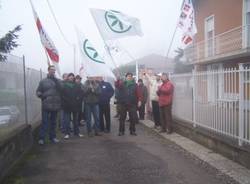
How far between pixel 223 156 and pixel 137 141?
123 inches

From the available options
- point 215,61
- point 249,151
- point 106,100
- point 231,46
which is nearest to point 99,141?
point 106,100

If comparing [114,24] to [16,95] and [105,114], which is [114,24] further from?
[16,95]

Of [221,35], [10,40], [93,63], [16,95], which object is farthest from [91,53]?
[221,35]

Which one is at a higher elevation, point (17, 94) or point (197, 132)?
point (17, 94)

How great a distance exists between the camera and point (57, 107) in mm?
10648

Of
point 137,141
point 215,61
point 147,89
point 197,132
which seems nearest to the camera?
point 197,132

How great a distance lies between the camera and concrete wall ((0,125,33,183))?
6722 mm

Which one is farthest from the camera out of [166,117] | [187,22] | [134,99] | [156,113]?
[187,22]

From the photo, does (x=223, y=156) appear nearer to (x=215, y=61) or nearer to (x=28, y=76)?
(x=28, y=76)

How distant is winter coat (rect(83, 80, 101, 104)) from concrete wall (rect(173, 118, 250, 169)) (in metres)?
2.52

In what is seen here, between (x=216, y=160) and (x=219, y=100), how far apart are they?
1.43 metres

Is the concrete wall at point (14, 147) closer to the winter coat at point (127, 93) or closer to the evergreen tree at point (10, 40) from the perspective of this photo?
the winter coat at point (127, 93)

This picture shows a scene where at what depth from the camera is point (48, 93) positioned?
1054 cm

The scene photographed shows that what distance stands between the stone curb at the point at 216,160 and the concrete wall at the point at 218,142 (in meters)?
0.10
